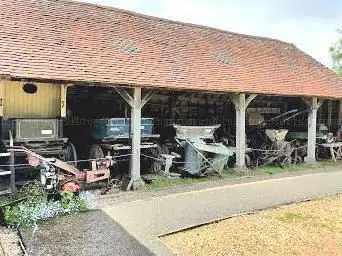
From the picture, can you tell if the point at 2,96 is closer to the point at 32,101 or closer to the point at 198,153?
the point at 32,101

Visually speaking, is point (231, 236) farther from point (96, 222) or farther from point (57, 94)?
point (57, 94)

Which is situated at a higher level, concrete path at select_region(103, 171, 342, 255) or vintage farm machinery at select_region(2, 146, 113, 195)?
vintage farm machinery at select_region(2, 146, 113, 195)

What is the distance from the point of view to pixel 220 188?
1088cm

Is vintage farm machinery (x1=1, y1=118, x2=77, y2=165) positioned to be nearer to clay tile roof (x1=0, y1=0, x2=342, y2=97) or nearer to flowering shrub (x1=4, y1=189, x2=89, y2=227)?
clay tile roof (x1=0, y1=0, x2=342, y2=97)

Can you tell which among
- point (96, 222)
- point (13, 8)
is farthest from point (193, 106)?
point (96, 222)

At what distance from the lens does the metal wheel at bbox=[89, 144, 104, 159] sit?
37.0 feet

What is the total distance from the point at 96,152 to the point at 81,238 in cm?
491

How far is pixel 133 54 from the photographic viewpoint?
12.1 metres

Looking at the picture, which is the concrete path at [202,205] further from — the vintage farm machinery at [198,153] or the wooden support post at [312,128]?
the wooden support post at [312,128]

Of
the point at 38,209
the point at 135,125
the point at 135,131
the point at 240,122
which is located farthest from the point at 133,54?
the point at 38,209

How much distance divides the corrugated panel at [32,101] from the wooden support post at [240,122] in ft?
19.8

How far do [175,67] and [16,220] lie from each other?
23.3 ft

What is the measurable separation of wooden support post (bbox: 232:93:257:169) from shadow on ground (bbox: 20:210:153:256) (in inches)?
267

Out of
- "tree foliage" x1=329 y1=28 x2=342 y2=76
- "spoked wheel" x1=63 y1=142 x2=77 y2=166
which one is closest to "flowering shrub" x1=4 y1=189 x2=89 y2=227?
"spoked wheel" x1=63 y1=142 x2=77 y2=166
